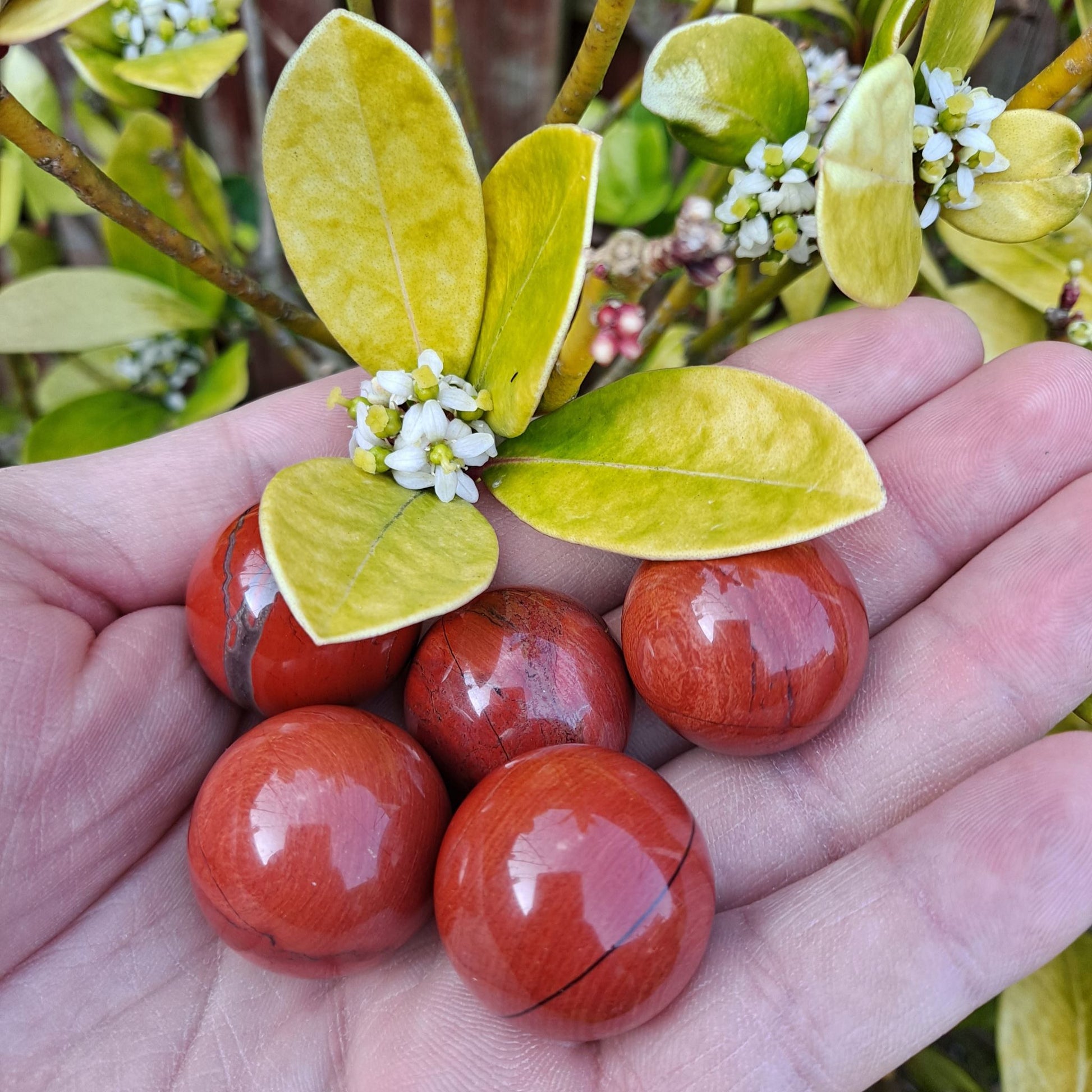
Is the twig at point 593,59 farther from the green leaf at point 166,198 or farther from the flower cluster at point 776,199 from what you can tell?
the green leaf at point 166,198

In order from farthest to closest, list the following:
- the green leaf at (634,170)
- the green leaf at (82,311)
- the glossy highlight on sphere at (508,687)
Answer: the green leaf at (634,170), the green leaf at (82,311), the glossy highlight on sphere at (508,687)

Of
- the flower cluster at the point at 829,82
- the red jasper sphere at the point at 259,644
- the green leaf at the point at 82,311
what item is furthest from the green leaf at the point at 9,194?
the flower cluster at the point at 829,82

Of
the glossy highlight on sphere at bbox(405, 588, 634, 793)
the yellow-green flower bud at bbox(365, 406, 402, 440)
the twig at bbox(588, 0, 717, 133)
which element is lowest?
the glossy highlight on sphere at bbox(405, 588, 634, 793)

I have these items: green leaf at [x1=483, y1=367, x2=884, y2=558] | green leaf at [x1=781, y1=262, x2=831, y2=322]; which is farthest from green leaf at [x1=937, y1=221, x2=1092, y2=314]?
green leaf at [x1=483, y1=367, x2=884, y2=558]

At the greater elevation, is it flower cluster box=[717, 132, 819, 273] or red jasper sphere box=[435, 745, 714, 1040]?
flower cluster box=[717, 132, 819, 273]

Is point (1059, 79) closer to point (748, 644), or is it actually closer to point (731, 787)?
point (748, 644)

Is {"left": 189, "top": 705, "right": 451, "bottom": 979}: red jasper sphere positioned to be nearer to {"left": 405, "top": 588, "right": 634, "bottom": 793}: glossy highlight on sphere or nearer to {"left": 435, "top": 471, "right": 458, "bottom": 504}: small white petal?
{"left": 405, "top": 588, "right": 634, "bottom": 793}: glossy highlight on sphere
